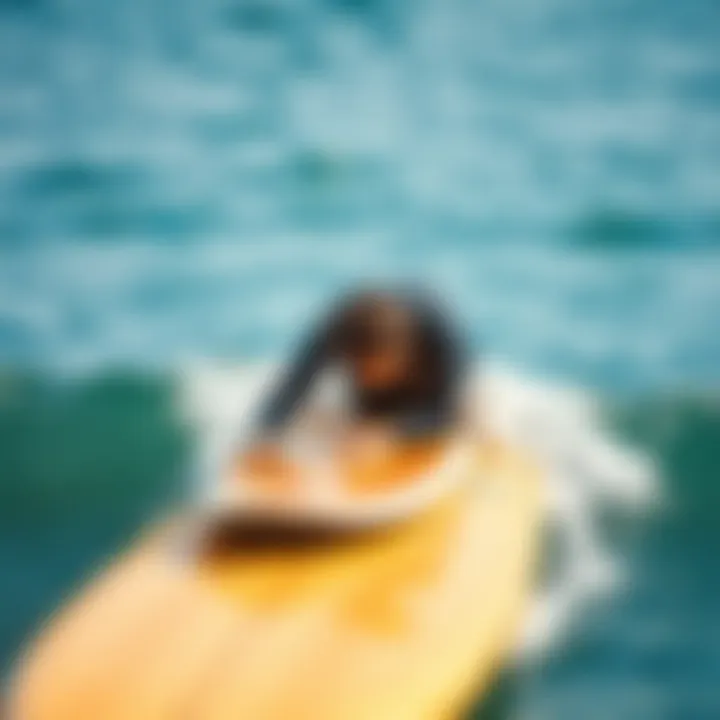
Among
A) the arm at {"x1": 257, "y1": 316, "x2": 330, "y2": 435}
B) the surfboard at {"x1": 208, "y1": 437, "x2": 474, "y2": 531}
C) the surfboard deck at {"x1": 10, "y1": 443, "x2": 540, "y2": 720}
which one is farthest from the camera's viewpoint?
the arm at {"x1": 257, "y1": 316, "x2": 330, "y2": 435}

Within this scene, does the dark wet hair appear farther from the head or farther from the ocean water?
the ocean water

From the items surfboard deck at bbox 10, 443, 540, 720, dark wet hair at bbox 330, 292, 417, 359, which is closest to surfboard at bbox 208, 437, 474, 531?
surfboard deck at bbox 10, 443, 540, 720

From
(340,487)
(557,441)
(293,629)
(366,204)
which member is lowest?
(293,629)

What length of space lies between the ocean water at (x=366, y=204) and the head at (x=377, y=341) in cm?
14

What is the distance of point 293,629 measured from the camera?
3.67 feet

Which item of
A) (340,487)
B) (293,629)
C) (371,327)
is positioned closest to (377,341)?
(371,327)

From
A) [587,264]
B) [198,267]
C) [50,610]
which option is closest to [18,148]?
[198,267]

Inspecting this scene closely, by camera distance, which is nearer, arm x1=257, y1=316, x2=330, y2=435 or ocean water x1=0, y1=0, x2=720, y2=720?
arm x1=257, y1=316, x2=330, y2=435

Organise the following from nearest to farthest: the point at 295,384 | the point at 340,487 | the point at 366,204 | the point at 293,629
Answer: the point at 293,629, the point at 340,487, the point at 295,384, the point at 366,204

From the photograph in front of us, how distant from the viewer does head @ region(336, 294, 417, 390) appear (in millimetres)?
1444

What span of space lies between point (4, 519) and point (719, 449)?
95cm

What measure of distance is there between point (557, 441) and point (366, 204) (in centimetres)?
42

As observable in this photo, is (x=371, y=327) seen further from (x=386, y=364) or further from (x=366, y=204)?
(x=366, y=204)

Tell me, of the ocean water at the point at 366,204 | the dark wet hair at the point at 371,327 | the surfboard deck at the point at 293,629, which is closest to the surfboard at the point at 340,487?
the surfboard deck at the point at 293,629
